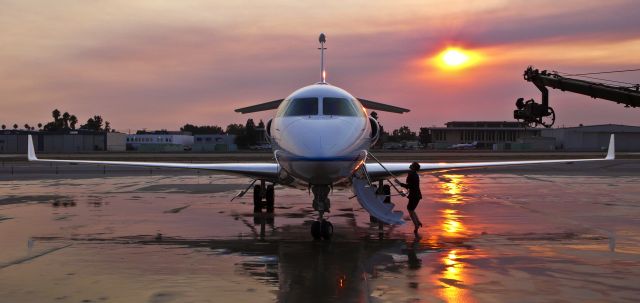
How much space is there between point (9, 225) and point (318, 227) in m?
7.79

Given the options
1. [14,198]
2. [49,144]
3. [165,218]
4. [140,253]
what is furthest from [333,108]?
[49,144]

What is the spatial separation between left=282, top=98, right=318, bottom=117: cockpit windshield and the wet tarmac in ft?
8.60

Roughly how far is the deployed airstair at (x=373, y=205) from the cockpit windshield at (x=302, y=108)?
1.80 m

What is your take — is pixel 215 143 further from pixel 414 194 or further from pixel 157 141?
pixel 414 194

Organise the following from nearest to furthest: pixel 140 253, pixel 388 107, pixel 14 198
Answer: pixel 140 253
pixel 388 107
pixel 14 198

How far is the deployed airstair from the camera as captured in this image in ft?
47.6

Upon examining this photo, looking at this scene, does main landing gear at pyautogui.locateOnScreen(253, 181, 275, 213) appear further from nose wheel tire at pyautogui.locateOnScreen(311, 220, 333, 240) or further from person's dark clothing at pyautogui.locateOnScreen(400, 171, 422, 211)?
nose wheel tire at pyautogui.locateOnScreen(311, 220, 333, 240)

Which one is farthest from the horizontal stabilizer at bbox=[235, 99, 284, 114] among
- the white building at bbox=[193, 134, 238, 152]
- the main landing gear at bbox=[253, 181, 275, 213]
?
the white building at bbox=[193, 134, 238, 152]

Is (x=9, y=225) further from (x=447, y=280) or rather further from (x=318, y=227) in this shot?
(x=447, y=280)

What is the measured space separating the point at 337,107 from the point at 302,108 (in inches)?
29.4

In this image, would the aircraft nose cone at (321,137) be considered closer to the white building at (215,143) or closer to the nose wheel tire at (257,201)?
the nose wheel tire at (257,201)

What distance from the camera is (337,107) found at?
48.6ft

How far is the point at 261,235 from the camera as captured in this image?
15.0 m

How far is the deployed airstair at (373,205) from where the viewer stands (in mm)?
14516
